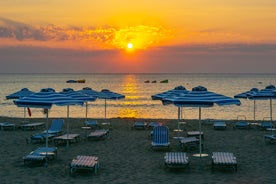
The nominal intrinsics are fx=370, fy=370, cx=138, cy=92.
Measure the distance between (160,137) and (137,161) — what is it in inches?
86.6

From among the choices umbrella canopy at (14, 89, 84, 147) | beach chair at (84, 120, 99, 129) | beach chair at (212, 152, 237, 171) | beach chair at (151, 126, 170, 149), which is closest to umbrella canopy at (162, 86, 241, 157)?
beach chair at (212, 152, 237, 171)

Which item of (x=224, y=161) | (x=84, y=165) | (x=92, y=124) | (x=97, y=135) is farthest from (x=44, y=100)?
(x=92, y=124)

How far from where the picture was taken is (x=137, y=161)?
41.3 feet

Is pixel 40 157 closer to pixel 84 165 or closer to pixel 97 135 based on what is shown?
pixel 84 165

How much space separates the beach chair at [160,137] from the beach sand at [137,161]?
0.32 meters

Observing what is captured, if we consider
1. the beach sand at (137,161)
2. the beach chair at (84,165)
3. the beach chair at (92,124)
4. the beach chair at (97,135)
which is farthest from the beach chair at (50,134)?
the beach chair at (84,165)

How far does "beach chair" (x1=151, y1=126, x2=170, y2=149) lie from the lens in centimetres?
1430

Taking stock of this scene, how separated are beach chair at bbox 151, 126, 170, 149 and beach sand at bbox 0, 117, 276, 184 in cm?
32

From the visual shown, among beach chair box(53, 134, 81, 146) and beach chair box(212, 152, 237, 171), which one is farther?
beach chair box(53, 134, 81, 146)

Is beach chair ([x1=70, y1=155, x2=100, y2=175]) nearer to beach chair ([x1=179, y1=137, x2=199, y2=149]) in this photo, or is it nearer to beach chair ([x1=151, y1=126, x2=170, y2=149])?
beach chair ([x1=151, y1=126, x2=170, y2=149])

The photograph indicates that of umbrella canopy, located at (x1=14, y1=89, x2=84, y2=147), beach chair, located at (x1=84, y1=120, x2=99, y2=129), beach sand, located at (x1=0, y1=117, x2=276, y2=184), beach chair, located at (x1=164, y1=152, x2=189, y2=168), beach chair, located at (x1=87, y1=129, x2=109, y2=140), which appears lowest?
beach sand, located at (x1=0, y1=117, x2=276, y2=184)

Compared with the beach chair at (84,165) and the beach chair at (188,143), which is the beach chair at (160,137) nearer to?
the beach chair at (188,143)

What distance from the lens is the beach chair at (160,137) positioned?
14.3 m

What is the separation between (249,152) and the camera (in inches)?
556
